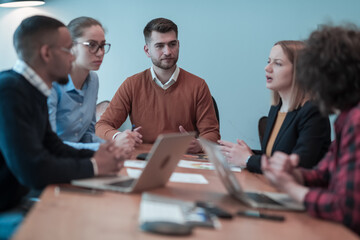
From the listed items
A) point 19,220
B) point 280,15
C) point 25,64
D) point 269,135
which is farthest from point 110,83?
point 19,220

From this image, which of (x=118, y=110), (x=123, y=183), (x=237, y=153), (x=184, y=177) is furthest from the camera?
(x=118, y=110)

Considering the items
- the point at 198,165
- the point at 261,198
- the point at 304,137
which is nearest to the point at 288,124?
the point at 304,137

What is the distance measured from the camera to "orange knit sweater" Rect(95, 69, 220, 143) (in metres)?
3.42

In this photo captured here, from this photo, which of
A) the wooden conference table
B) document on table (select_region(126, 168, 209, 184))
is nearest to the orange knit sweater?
document on table (select_region(126, 168, 209, 184))

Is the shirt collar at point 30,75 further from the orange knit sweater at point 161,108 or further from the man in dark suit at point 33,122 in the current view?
the orange knit sweater at point 161,108

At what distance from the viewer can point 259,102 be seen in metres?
4.64

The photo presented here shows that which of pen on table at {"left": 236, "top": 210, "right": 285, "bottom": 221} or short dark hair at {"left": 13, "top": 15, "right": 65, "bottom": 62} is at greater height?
short dark hair at {"left": 13, "top": 15, "right": 65, "bottom": 62}

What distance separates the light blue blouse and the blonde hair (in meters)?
1.10

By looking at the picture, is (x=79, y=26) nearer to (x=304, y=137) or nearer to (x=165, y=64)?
(x=165, y=64)

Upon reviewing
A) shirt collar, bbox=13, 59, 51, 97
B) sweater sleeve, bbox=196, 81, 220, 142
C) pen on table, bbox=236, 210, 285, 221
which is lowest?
sweater sleeve, bbox=196, 81, 220, 142

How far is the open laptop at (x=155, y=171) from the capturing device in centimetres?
154

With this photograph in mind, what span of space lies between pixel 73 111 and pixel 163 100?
0.88 m

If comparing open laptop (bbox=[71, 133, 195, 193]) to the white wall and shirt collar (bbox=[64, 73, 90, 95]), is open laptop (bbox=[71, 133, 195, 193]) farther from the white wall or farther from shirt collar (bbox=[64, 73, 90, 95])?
the white wall

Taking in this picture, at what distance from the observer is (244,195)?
60.4 inches
